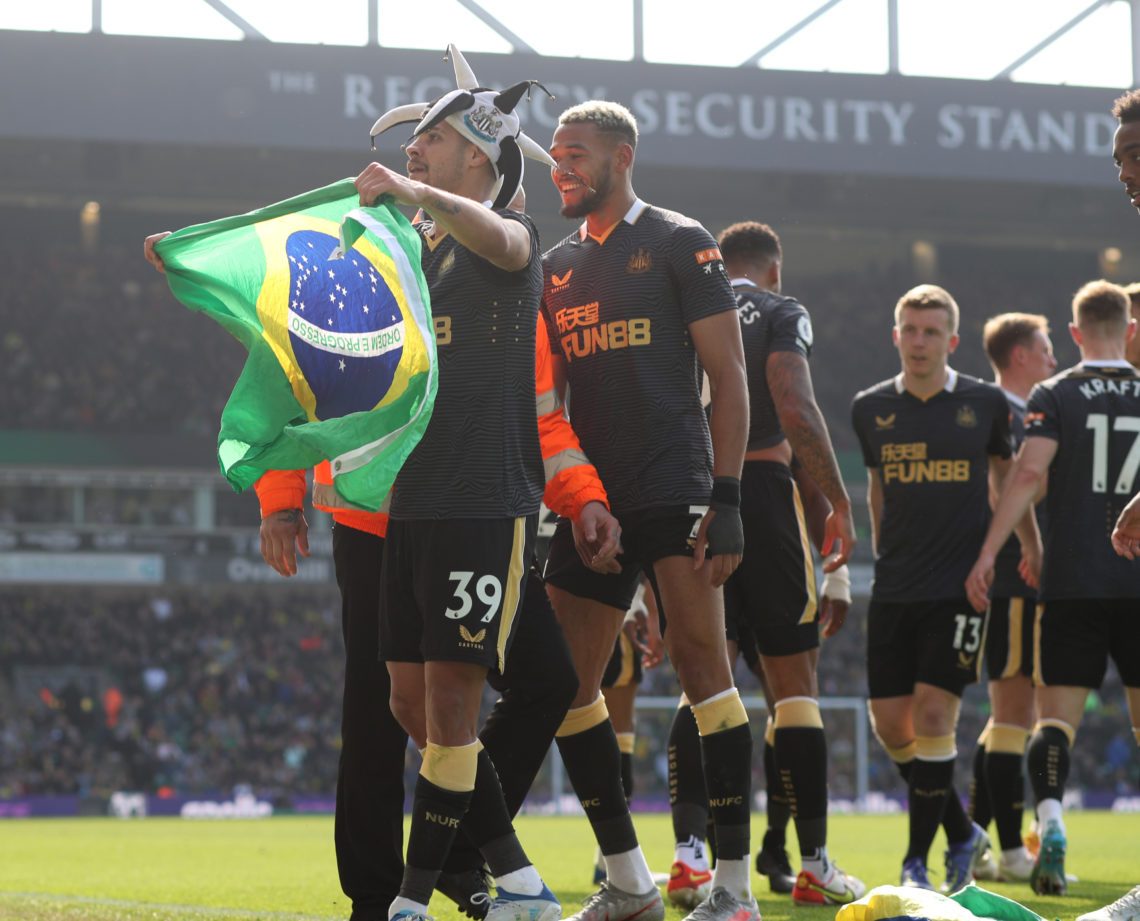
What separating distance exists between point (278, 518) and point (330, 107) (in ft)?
71.0

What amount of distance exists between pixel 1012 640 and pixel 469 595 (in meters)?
3.81

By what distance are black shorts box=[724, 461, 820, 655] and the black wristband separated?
3.72 feet

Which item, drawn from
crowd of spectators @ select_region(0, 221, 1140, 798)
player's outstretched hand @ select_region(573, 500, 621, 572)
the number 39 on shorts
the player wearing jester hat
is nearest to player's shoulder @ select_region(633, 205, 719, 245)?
the player wearing jester hat

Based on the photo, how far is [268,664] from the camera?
1006 inches

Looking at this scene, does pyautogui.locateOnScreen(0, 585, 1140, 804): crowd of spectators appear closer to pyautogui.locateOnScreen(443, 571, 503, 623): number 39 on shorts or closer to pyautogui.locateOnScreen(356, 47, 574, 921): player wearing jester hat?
pyautogui.locateOnScreen(356, 47, 574, 921): player wearing jester hat

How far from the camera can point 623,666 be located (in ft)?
19.6

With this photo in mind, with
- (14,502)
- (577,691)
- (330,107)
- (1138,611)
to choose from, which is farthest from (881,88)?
(577,691)

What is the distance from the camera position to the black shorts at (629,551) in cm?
387

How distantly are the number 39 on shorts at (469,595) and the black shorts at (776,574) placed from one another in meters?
1.76

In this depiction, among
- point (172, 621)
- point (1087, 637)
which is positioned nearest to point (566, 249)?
point (1087, 637)

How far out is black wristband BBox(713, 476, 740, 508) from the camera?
12.5 feet

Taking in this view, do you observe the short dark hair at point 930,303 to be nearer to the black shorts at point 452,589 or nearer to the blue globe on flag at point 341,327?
the black shorts at point 452,589

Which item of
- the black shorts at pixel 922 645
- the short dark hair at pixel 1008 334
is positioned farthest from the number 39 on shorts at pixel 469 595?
the short dark hair at pixel 1008 334

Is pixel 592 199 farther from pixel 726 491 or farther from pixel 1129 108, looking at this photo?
pixel 1129 108
